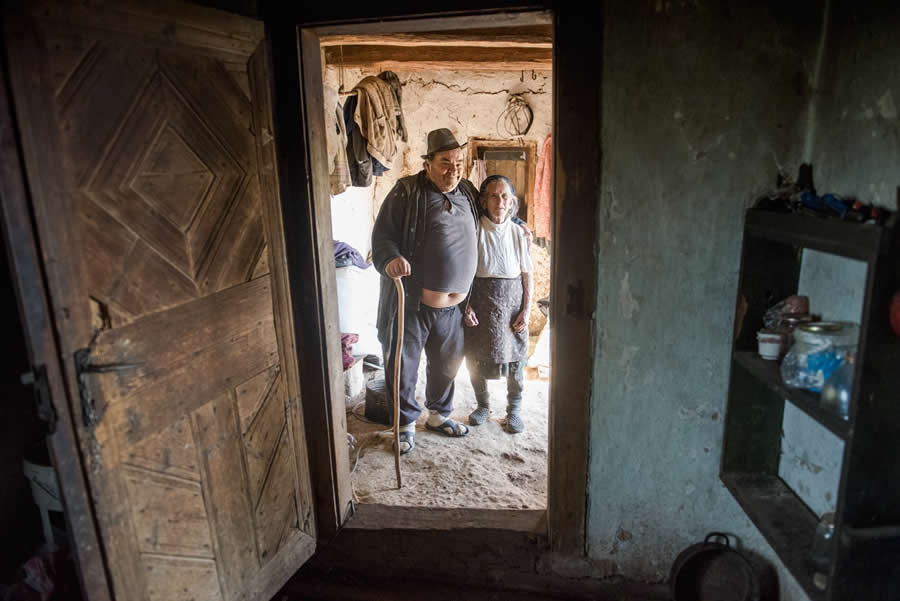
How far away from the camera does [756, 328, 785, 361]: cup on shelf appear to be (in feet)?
5.53

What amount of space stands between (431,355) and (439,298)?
17.1 inches

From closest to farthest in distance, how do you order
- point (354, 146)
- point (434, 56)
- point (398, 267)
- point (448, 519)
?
1. point (448, 519)
2. point (398, 267)
3. point (354, 146)
4. point (434, 56)

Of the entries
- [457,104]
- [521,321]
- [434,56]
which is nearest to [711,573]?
[521,321]

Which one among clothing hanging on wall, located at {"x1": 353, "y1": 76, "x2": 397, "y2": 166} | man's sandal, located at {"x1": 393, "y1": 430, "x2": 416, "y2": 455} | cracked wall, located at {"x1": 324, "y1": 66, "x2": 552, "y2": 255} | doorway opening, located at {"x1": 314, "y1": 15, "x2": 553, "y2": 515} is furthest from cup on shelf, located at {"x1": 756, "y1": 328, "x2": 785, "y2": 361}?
cracked wall, located at {"x1": 324, "y1": 66, "x2": 552, "y2": 255}

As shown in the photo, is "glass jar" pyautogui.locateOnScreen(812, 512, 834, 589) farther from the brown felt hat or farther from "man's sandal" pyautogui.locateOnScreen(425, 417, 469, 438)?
the brown felt hat

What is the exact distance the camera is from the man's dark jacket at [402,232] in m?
3.17

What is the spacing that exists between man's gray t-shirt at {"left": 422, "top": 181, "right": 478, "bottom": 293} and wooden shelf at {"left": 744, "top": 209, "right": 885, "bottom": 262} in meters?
1.72

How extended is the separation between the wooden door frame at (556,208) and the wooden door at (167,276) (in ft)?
0.33

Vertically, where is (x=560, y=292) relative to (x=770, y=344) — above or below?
above

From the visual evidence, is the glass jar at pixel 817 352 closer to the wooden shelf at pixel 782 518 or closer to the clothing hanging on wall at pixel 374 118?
the wooden shelf at pixel 782 518

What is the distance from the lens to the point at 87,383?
4.66 feet

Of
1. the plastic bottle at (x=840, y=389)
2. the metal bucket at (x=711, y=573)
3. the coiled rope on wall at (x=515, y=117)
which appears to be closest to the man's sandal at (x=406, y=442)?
the metal bucket at (x=711, y=573)

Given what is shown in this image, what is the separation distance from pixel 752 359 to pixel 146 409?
1839mm

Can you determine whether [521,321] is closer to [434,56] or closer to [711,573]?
[711,573]
